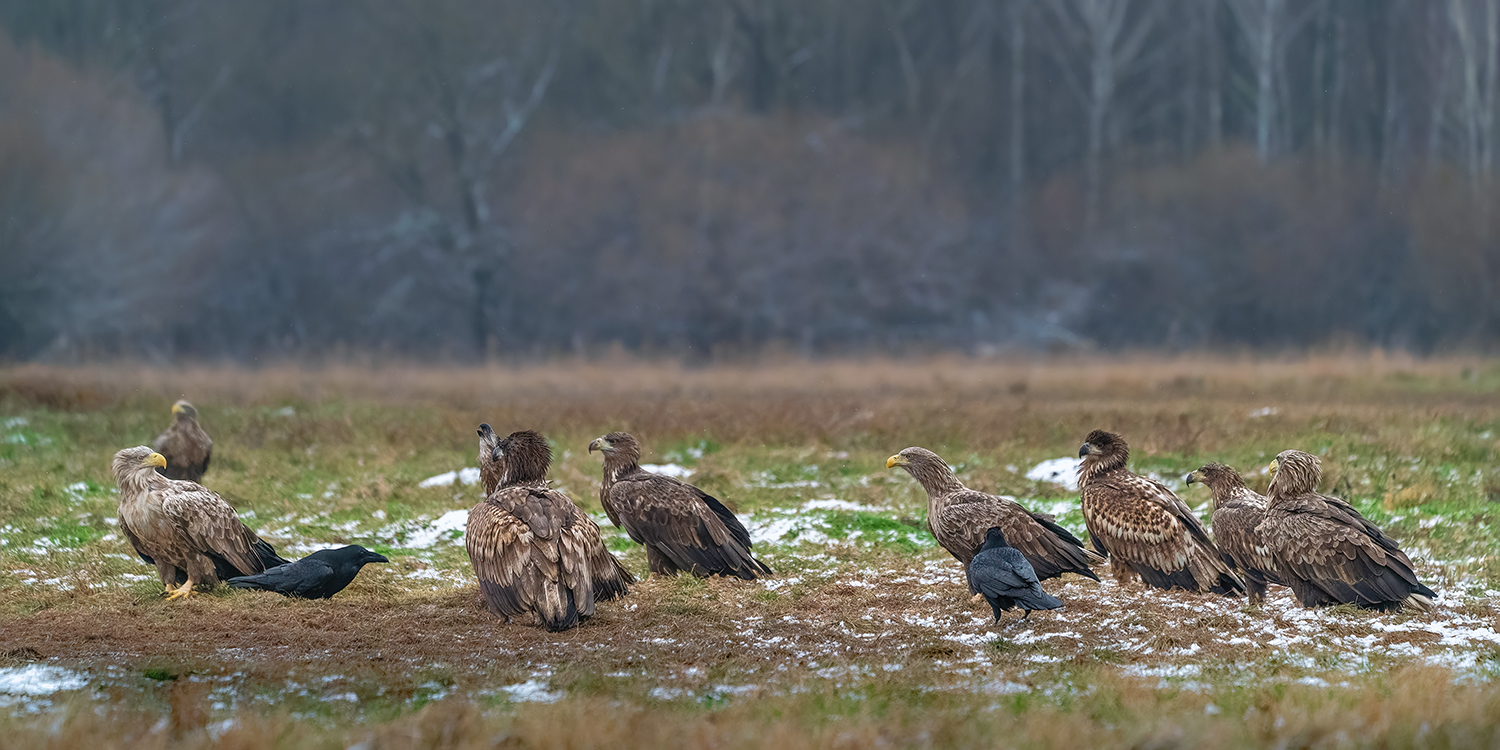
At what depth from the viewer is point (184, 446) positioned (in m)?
14.7

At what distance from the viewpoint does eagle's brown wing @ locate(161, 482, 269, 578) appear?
29.4 ft

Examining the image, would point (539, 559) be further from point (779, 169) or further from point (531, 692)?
point (779, 169)

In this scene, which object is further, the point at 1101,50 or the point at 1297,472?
the point at 1101,50

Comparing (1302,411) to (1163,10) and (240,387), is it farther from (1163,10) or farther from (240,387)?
(1163,10)

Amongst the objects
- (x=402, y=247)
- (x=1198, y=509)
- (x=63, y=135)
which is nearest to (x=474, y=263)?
(x=402, y=247)

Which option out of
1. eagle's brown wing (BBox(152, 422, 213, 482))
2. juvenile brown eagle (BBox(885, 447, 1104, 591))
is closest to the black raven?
juvenile brown eagle (BBox(885, 447, 1104, 591))

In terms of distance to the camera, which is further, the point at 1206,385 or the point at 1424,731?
the point at 1206,385

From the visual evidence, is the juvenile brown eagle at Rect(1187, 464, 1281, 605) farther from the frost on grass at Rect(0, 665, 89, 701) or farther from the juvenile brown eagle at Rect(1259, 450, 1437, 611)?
the frost on grass at Rect(0, 665, 89, 701)

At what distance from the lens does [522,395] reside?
2738 cm

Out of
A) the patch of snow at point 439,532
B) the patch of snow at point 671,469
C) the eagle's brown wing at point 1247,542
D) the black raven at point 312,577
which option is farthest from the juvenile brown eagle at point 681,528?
the patch of snow at point 671,469

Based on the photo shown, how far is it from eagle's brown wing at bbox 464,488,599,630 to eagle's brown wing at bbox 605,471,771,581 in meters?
1.42

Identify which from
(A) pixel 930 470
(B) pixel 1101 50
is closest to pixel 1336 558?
(A) pixel 930 470

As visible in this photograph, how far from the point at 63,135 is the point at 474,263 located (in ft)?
43.0

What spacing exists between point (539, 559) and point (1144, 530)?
4604mm
